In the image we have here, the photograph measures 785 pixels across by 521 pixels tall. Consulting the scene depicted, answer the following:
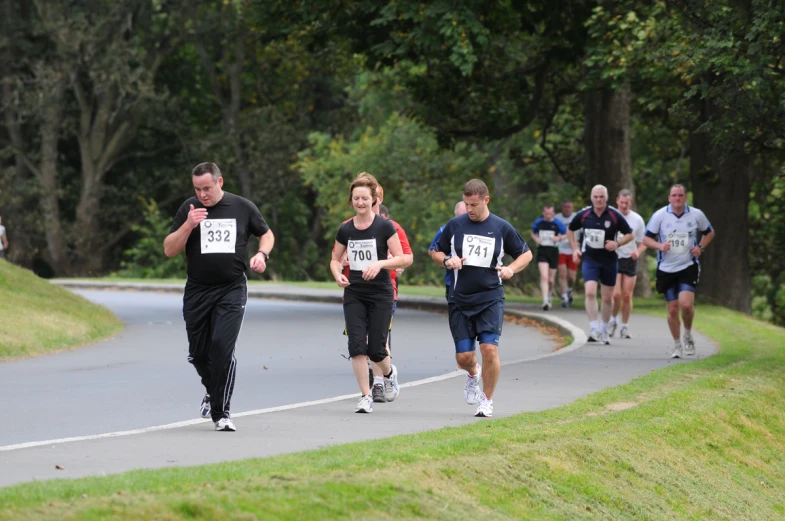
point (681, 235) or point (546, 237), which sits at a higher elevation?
point (681, 235)

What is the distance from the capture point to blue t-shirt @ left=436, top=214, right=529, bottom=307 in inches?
435

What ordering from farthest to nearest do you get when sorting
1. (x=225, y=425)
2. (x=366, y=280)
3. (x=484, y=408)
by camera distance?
1. (x=366, y=280)
2. (x=484, y=408)
3. (x=225, y=425)

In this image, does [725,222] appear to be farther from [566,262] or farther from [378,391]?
[378,391]

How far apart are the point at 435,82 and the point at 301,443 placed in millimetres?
19175

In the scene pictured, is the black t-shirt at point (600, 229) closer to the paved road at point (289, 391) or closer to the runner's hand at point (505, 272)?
the paved road at point (289, 391)

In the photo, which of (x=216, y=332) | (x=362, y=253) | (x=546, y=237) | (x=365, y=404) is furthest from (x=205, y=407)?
(x=546, y=237)

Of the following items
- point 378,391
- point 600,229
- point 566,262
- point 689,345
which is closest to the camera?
point 378,391

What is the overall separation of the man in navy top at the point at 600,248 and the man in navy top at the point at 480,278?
6.97 meters

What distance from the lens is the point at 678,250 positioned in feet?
53.7

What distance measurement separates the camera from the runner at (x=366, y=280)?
37.2 ft

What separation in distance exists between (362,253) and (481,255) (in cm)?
102

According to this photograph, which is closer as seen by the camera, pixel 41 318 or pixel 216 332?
pixel 216 332

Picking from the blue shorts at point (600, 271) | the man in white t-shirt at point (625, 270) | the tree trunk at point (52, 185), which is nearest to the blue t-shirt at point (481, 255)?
the blue shorts at point (600, 271)

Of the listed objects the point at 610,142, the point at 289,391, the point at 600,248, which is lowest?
the point at 289,391
